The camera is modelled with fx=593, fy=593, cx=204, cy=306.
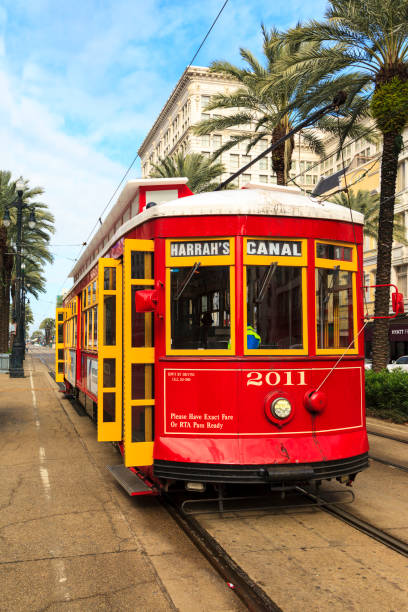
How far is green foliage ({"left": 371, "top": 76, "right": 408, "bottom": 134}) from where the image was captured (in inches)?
553

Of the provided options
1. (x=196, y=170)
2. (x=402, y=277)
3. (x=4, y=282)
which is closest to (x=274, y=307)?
(x=196, y=170)

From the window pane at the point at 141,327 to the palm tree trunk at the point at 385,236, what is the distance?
10173 millimetres

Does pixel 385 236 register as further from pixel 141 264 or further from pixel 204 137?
pixel 204 137

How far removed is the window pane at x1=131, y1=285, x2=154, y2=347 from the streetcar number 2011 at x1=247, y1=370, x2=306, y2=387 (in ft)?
3.44

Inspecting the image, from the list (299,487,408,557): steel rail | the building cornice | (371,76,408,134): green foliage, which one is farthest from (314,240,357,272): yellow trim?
the building cornice

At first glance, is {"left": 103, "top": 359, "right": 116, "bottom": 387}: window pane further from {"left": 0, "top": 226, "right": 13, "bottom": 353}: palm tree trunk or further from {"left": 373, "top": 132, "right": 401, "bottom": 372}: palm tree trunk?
{"left": 0, "top": 226, "right": 13, "bottom": 353}: palm tree trunk

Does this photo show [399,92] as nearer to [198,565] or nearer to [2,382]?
[198,565]

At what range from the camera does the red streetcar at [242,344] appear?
5.34 meters

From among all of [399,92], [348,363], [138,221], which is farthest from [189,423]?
[399,92]

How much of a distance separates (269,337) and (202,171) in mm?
22434

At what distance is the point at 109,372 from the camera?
6.84m

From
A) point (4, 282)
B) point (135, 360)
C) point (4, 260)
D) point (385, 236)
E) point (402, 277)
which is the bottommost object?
point (135, 360)

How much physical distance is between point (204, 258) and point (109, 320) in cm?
184

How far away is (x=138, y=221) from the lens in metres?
6.03
